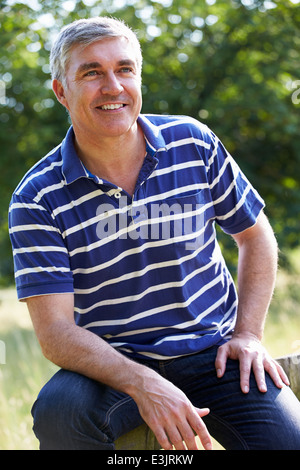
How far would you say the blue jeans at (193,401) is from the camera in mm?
1849

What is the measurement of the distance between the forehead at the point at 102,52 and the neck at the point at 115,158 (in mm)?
265

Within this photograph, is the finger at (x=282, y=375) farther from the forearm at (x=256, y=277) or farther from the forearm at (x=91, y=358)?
the forearm at (x=91, y=358)

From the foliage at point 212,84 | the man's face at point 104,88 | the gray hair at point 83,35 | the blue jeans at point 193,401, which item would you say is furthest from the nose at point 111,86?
the foliage at point 212,84

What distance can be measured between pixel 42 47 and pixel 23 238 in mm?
4157

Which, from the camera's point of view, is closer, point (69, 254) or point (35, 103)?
point (69, 254)

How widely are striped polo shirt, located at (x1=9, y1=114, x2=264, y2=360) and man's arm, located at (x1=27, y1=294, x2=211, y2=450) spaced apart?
8 cm

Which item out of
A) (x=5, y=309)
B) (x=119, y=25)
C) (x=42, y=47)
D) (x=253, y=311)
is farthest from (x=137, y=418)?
(x=5, y=309)

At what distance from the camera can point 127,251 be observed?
7.04ft

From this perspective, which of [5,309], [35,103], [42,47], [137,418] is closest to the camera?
[137,418]

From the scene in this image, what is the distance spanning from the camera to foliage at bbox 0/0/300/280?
6.03 meters

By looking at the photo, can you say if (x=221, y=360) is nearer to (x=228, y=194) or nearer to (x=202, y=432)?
(x=202, y=432)

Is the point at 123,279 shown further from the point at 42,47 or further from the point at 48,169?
the point at 42,47

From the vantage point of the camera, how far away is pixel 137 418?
2018 mm

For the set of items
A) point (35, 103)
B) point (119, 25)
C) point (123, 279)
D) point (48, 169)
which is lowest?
point (35, 103)
